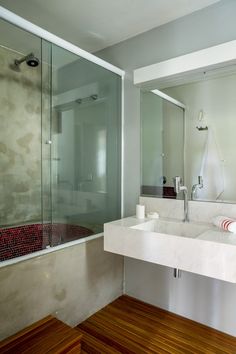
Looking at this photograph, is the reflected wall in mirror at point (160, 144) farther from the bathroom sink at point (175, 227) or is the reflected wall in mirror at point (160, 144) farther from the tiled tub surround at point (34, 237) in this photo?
the tiled tub surround at point (34, 237)

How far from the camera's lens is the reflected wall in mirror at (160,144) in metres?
2.10

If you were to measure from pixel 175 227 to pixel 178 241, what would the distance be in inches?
16.3

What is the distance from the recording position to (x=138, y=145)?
223 centimetres

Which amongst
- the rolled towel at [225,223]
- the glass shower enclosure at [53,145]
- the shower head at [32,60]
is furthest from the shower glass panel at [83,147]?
the rolled towel at [225,223]

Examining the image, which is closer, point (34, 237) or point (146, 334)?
point (146, 334)

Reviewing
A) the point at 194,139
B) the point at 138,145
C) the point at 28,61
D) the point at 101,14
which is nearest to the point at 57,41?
the point at 101,14

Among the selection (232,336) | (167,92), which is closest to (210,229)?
(232,336)

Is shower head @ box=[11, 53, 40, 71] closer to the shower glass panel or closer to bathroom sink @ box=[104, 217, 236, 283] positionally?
the shower glass panel

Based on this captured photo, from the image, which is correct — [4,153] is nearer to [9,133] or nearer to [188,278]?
[9,133]

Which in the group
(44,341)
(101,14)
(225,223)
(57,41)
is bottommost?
(44,341)

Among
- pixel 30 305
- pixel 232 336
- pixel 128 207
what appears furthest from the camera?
pixel 128 207

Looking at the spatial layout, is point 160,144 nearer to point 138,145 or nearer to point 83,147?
point 138,145

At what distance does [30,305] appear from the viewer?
1525 millimetres

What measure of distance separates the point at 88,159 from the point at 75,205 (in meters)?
0.43
